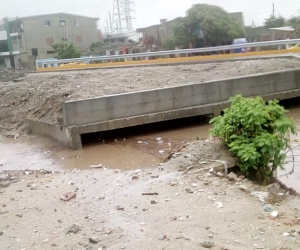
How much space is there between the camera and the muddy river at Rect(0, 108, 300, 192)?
995cm

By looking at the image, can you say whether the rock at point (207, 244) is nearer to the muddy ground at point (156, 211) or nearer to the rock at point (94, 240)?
the muddy ground at point (156, 211)

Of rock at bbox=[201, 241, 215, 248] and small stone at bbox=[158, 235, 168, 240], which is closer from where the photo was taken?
rock at bbox=[201, 241, 215, 248]

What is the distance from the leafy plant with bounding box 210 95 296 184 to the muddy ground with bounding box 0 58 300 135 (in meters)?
7.17

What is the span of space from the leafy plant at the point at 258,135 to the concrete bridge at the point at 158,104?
547cm

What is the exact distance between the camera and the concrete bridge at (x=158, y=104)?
12.4 metres

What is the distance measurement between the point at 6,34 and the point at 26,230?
1934 inches

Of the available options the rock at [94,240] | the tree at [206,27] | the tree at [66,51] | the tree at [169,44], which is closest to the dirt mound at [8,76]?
the tree at [66,51]

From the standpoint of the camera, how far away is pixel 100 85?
675 inches

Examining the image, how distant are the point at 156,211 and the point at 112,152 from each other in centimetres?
589

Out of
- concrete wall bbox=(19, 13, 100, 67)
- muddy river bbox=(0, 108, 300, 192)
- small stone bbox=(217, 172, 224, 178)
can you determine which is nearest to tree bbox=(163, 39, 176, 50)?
concrete wall bbox=(19, 13, 100, 67)

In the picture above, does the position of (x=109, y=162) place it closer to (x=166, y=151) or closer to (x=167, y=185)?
(x=166, y=151)

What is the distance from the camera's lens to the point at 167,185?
7.03 m

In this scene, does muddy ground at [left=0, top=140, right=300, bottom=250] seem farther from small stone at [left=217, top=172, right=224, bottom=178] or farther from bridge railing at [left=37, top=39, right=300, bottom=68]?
bridge railing at [left=37, top=39, right=300, bottom=68]

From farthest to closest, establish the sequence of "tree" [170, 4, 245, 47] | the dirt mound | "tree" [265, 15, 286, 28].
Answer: "tree" [265, 15, 286, 28] < "tree" [170, 4, 245, 47] < the dirt mound
